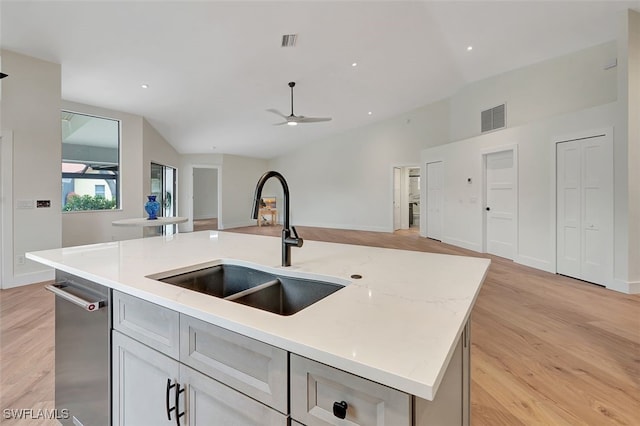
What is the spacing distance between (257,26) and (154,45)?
133 centimetres

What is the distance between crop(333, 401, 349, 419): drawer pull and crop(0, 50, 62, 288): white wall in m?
5.03

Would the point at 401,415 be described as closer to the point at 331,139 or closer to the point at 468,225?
the point at 468,225

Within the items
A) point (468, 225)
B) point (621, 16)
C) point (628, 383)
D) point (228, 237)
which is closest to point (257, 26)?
point (228, 237)

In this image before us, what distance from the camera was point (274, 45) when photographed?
4156mm

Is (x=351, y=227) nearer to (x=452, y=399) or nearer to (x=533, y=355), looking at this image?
(x=533, y=355)

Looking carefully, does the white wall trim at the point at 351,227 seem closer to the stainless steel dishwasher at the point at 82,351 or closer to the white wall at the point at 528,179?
the white wall at the point at 528,179

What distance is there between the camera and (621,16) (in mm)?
3473

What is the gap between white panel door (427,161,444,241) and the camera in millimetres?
6926

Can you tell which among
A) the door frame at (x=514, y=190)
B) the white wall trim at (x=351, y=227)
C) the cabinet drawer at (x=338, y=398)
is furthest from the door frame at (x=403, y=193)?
the cabinet drawer at (x=338, y=398)

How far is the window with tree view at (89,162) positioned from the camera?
4922mm

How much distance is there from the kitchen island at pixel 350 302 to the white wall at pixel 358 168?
277 inches

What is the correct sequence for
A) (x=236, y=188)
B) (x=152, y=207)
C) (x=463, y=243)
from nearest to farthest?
(x=152, y=207) → (x=463, y=243) → (x=236, y=188)

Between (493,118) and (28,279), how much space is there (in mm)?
7977

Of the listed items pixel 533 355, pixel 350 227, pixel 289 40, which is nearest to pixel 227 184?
pixel 350 227
